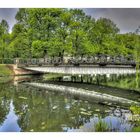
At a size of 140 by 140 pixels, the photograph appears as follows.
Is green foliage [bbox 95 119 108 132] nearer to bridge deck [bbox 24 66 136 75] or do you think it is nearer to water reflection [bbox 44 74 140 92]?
water reflection [bbox 44 74 140 92]

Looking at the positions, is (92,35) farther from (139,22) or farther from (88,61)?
(139,22)

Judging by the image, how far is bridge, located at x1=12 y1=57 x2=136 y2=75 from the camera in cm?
1248

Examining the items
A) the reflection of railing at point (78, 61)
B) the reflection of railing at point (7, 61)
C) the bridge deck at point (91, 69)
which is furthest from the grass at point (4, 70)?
the bridge deck at point (91, 69)

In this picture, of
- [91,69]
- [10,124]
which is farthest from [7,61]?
[10,124]

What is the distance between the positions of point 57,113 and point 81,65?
6.33m

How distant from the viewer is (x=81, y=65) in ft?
44.2

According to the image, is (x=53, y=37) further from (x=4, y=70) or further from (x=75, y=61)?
(x=4, y=70)

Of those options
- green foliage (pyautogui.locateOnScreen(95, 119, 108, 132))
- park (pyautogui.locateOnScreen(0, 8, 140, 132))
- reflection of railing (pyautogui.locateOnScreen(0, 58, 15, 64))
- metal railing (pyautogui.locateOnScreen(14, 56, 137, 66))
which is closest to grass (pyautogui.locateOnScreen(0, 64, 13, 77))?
park (pyautogui.locateOnScreen(0, 8, 140, 132))

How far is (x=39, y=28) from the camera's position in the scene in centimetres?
1359

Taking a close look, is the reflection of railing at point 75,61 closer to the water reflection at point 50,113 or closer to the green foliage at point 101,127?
the water reflection at point 50,113

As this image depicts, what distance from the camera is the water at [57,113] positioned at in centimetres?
620

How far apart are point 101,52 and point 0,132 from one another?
27.7ft

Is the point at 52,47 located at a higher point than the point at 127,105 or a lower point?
higher
